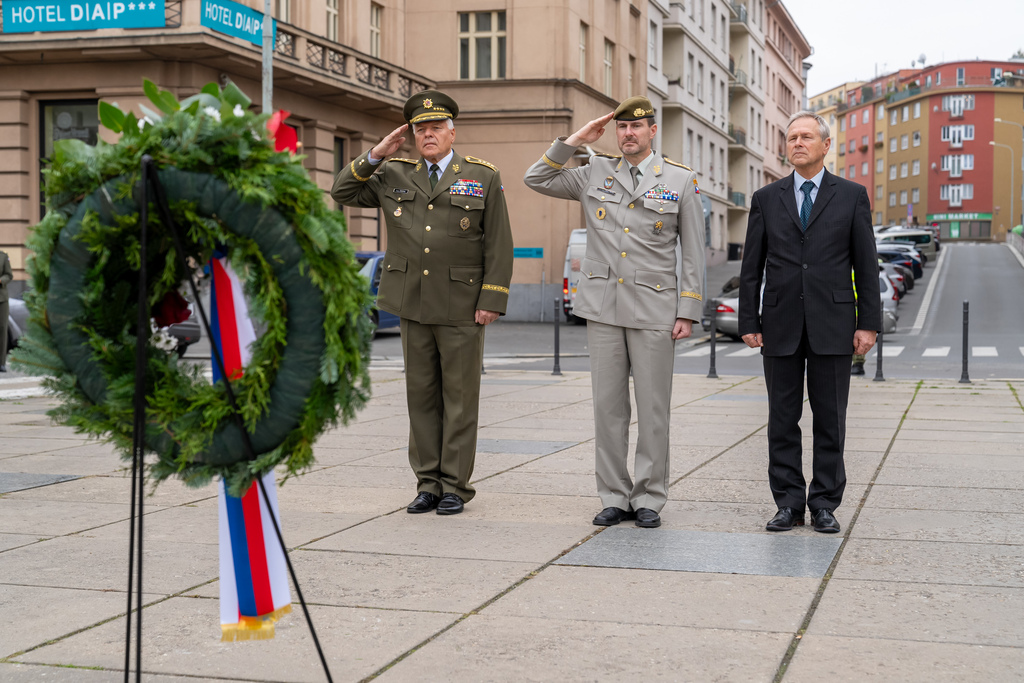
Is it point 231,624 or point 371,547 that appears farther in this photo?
point 371,547

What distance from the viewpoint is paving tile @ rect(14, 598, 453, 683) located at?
351cm

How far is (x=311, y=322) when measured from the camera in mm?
2846

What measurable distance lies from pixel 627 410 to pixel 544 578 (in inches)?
58.6

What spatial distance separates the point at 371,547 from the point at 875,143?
422 ft

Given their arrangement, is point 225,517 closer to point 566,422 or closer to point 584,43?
point 566,422

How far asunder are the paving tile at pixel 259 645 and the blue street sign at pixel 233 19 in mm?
19881

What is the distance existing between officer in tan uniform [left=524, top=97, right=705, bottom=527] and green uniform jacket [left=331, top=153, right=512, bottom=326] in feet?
1.63

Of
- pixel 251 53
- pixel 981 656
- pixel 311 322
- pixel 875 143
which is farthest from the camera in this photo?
pixel 875 143

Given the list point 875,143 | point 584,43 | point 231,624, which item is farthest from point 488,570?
point 875,143

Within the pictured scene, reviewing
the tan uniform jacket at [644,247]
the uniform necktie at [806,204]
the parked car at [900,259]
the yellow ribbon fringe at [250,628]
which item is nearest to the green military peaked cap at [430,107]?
the tan uniform jacket at [644,247]

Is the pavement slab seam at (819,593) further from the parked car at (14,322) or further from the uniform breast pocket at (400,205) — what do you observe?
the parked car at (14,322)

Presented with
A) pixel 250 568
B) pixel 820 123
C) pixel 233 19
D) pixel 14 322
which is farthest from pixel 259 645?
pixel 233 19

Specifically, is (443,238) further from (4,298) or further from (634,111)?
(4,298)

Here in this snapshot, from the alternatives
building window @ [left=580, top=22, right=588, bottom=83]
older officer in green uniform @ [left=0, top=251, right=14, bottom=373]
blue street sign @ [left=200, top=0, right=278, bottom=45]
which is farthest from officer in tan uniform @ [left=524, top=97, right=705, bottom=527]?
building window @ [left=580, top=22, right=588, bottom=83]
